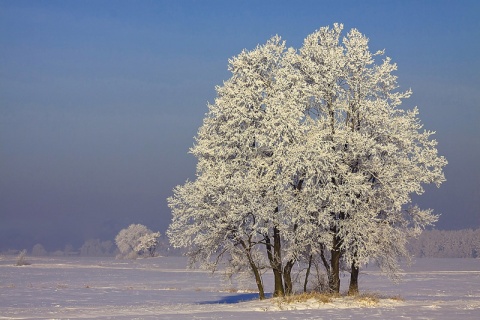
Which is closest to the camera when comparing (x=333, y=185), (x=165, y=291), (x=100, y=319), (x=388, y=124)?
(x=100, y=319)

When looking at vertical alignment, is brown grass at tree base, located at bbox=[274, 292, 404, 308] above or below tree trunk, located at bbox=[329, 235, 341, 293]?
below

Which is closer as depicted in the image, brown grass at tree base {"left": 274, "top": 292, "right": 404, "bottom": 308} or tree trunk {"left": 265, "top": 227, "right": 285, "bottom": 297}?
brown grass at tree base {"left": 274, "top": 292, "right": 404, "bottom": 308}

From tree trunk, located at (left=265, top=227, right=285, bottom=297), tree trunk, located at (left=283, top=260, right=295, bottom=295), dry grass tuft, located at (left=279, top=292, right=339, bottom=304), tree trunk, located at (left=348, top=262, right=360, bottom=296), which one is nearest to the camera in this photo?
dry grass tuft, located at (left=279, top=292, right=339, bottom=304)

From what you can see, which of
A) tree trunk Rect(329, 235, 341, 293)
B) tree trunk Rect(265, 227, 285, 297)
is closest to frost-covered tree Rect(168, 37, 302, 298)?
tree trunk Rect(265, 227, 285, 297)

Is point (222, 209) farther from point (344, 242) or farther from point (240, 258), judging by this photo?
point (344, 242)

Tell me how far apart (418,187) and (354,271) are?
6.22m

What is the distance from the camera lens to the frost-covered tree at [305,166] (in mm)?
38531

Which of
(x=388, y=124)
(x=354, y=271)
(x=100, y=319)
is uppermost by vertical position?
(x=388, y=124)

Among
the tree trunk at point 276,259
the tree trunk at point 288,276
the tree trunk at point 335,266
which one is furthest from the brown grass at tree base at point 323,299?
the tree trunk at point 276,259

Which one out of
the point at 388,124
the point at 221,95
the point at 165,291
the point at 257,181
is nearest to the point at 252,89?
the point at 221,95

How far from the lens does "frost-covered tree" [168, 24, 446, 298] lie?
38531mm

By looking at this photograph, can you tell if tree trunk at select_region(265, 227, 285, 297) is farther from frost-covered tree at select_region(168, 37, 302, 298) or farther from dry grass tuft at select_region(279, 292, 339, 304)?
dry grass tuft at select_region(279, 292, 339, 304)

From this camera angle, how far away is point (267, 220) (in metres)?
39.8

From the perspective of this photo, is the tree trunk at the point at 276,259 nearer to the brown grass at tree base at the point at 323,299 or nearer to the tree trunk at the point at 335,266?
the brown grass at tree base at the point at 323,299
